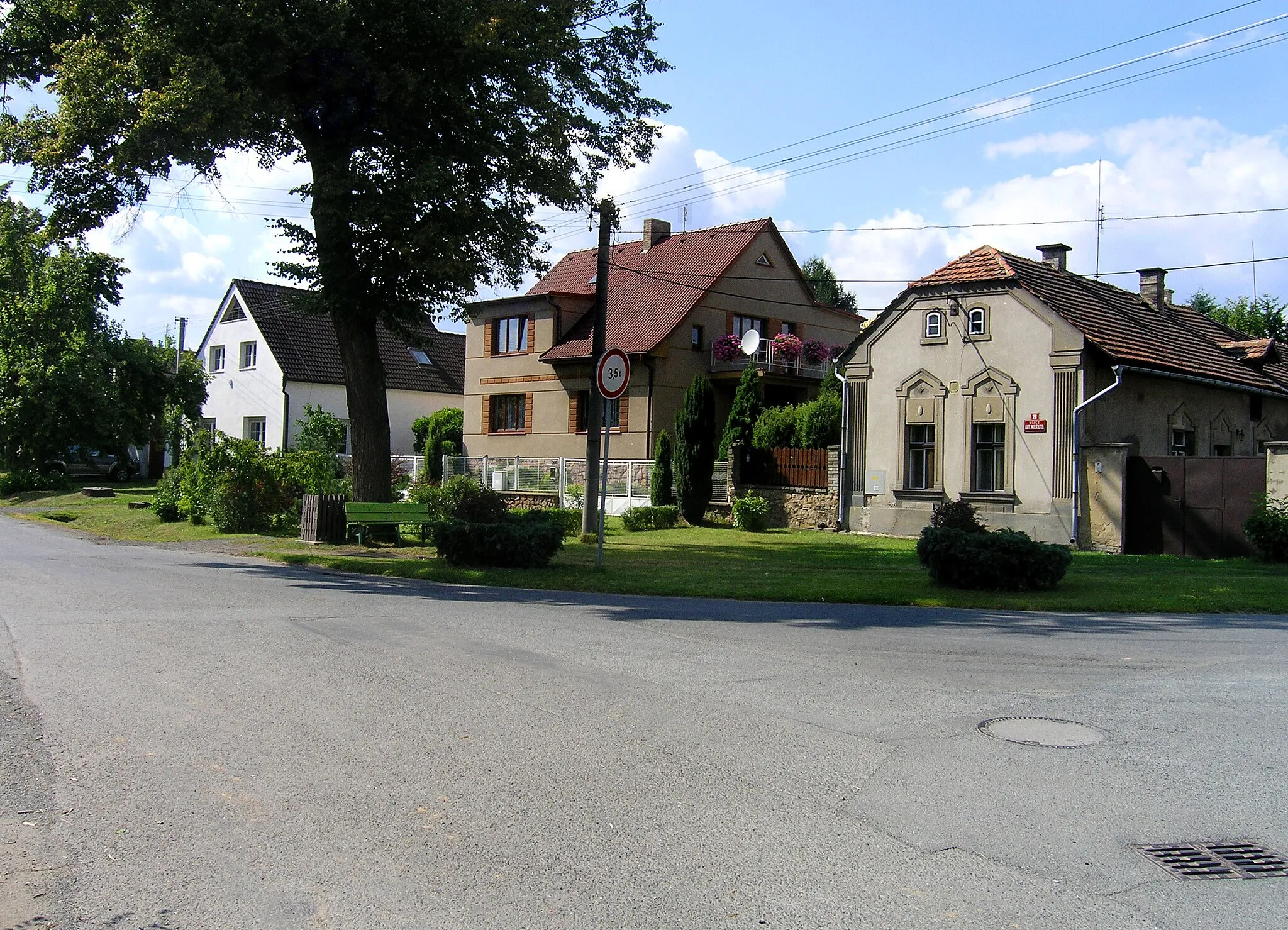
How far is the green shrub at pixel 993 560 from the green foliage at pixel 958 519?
0.16 m

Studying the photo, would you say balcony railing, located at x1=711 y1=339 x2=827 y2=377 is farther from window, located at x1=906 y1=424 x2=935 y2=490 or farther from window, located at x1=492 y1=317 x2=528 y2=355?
window, located at x1=906 y1=424 x2=935 y2=490

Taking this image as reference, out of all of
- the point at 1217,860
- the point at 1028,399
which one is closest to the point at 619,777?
the point at 1217,860

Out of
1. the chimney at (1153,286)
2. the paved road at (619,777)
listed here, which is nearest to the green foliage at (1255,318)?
the chimney at (1153,286)

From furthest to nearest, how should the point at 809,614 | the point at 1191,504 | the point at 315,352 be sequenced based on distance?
the point at 315,352 < the point at 1191,504 < the point at 809,614

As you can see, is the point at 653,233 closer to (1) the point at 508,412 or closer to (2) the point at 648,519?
(1) the point at 508,412

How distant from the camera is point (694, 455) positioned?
31266 mm

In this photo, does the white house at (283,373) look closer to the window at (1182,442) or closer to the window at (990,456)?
the window at (990,456)

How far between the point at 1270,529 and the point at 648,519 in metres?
15.6

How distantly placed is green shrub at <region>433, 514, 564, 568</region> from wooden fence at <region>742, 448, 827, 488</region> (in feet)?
46.5

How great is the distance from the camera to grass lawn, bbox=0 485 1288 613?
13.9m

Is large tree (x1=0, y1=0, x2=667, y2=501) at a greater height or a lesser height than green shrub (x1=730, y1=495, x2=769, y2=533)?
greater

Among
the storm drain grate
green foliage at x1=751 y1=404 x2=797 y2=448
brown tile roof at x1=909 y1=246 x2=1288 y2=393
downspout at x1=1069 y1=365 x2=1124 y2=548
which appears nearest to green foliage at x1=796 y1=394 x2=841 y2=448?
green foliage at x1=751 y1=404 x2=797 y2=448

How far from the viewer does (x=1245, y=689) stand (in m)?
8.07

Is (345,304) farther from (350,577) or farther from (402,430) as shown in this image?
(402,430)
